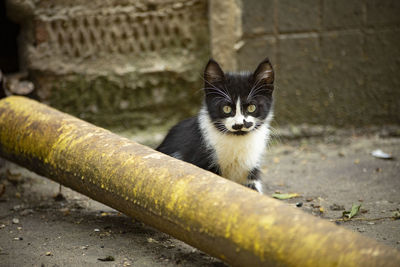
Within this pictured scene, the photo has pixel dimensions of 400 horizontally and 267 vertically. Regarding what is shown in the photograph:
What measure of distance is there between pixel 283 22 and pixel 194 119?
5.55ft

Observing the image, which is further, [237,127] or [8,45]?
[8,45]

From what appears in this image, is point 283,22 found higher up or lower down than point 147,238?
higher up

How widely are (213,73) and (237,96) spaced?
0.23m

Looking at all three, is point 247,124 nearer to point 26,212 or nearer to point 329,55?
point 26,212

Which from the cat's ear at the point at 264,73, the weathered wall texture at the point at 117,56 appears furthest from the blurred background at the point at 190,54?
the cat's ear at the point at 264,73

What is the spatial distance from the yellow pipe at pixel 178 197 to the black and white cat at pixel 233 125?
0.57m

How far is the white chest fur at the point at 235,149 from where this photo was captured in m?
3.11

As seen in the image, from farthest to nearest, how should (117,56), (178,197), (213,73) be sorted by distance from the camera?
(117,56) < (213,73) < (178,197)

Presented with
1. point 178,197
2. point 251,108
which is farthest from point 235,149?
point 178,197

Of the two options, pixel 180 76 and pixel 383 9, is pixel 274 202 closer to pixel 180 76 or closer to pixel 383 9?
pixel 180 76

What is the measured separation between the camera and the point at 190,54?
182 inches

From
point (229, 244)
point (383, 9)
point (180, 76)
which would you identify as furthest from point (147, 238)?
point (383, 9)

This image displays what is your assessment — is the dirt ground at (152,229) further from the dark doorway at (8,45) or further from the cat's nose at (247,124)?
the dark doorway at (8,45)

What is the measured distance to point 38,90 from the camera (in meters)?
4.38
